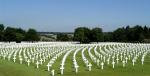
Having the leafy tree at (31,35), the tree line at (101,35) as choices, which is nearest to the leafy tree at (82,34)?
the tree line at (101,35)

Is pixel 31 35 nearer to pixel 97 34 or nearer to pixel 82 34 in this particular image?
pixel 82 34

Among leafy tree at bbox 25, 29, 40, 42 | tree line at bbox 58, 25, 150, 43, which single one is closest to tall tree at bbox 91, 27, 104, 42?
tree line at bbox 58, 25, 150, 43

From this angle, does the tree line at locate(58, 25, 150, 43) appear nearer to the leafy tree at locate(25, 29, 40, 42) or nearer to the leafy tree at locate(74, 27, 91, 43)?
the leafy tree at locate(74, 27, 91, 43)

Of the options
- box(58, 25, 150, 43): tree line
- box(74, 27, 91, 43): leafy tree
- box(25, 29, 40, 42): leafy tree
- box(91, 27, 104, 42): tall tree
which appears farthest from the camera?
box(25, 29, 40, 42): leafy tree

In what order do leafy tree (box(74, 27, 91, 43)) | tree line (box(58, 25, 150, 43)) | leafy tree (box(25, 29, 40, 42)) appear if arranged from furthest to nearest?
leafy tree (box(25, 29, 40, 42))
leafy tree (box(74, 27, 91, 43))
tree line (box(58, 25, 150, 43))

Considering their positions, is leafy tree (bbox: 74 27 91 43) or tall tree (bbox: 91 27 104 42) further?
leafy tree (bbox: 74 27 91 43)

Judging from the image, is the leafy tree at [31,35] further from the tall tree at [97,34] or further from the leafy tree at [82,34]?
the tall tree at [97,34]

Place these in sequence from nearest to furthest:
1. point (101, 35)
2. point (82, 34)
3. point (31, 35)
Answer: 1. point (101, 35)
2. point (82, 34)
3. point (31, 35)

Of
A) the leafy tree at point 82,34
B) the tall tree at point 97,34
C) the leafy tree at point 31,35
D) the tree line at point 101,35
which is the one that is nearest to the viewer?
the tree line at point 101,35

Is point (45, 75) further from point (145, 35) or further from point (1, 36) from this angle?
point (1, 36)

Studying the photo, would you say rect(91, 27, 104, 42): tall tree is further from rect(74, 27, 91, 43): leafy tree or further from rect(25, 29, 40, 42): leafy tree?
rect(25, 29, 40, 42): leafy tree

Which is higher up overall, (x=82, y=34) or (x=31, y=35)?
(x=31, y=35)

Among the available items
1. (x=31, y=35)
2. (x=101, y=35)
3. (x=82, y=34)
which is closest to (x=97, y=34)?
(x=101, y=35)

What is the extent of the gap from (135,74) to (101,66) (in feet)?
16.4
